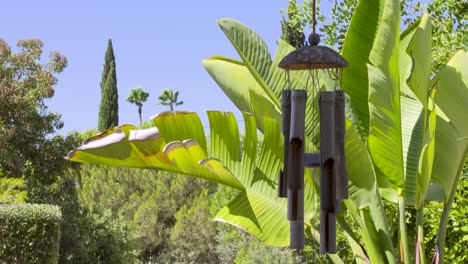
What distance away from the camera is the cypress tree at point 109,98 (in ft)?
96.8

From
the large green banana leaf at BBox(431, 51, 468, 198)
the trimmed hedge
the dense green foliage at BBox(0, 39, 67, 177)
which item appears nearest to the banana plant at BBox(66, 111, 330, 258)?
the large green banana leaf at BBox(431, 51, 468, 198)

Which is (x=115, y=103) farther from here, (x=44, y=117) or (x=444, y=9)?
(x=444, y=9)

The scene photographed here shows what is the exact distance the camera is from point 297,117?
12.8 ft

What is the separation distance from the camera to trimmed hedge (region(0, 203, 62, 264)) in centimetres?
1020

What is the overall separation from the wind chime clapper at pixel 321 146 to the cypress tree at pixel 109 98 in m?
25.3

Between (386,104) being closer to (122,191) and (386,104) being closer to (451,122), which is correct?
(451,122)

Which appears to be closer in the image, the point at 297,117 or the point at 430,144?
the point at 297,117

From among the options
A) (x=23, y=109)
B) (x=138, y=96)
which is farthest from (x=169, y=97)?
(x=23, y=109)

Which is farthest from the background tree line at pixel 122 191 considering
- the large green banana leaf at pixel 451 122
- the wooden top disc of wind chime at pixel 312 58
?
the wooden top disc of wind chime at pixel 312 58

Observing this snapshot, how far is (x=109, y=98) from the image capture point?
97.6 feet

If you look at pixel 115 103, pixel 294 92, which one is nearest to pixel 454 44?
pixel 294 92

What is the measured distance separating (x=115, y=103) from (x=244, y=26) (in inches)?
945

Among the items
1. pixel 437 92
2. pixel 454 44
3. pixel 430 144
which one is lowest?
pixel 430 144

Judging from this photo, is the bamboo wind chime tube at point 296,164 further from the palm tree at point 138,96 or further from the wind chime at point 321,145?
the palm tree at point 138,96
